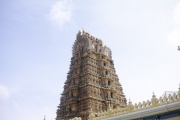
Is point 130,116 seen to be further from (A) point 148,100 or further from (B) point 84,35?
(B) point 84,35

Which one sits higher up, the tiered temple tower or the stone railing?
the tiered temple tower

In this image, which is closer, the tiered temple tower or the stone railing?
the stone railing

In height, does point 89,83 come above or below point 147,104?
above

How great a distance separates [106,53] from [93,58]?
16.9ft

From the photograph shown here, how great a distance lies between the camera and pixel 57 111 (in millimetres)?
41875

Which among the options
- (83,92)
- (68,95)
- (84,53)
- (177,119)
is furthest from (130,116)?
(84,53)

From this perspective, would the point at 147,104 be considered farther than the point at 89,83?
No

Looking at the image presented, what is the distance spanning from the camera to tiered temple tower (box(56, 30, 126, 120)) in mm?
38188

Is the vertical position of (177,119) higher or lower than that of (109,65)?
lower

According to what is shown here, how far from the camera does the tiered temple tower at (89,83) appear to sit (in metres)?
38.2

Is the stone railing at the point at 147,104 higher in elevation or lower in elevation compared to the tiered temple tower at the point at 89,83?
lower

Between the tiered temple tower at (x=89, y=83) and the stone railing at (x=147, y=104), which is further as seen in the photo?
the tiered temple tower at (x=89, y=83)

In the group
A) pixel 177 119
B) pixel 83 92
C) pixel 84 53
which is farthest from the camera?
pixel 84 53

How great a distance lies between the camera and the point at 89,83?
1532 inches
